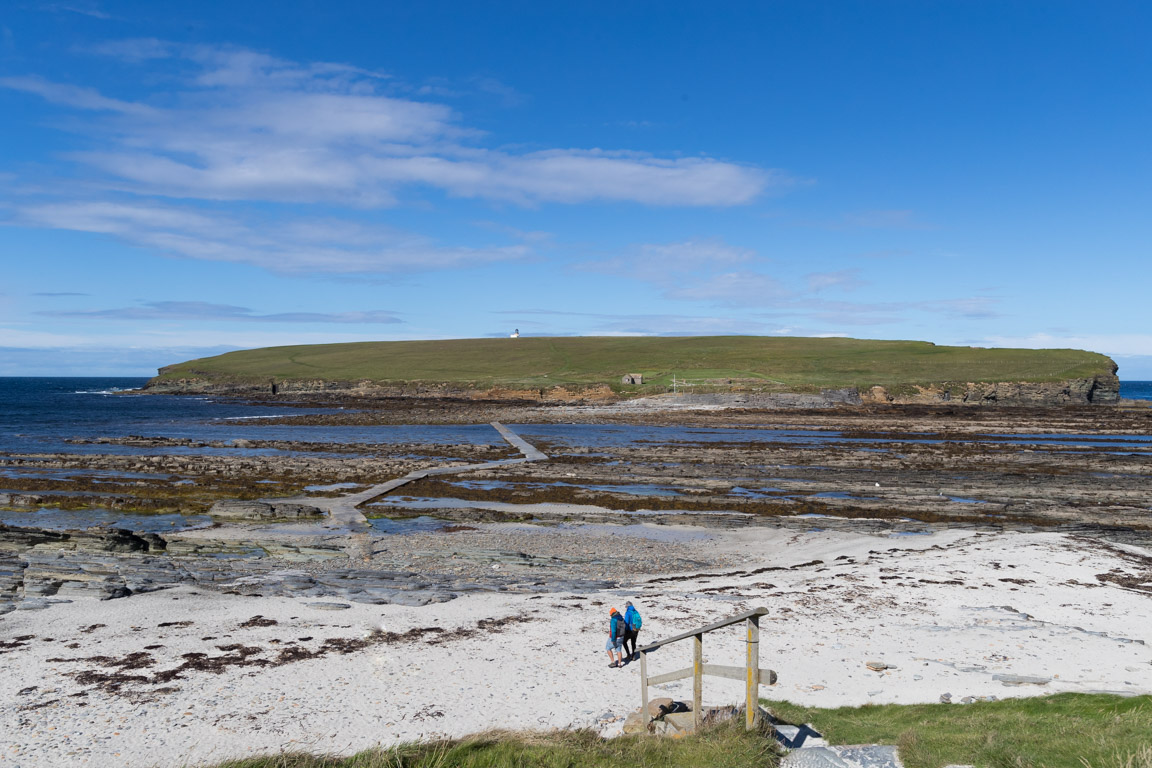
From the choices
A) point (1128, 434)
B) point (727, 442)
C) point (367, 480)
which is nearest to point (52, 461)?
point (367, 480)

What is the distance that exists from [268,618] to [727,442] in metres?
50.9

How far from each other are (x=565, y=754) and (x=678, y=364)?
14001 cm

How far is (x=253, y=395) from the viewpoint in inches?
6102

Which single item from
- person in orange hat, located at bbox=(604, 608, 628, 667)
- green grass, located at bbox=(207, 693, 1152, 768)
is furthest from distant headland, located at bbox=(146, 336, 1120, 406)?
green grass, located at bbox=(207, 693, 1152, 768)

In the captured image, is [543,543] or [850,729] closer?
[850,729]

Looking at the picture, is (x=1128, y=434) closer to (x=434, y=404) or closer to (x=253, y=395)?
(x=434, y=404)

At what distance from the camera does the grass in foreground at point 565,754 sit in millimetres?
9203

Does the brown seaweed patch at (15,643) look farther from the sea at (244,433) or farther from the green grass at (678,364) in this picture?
the green grass at (678,364)

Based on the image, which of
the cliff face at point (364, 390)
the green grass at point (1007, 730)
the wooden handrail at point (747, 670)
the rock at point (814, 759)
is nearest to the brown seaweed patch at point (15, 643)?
the wooden handrail at point (747, 670)

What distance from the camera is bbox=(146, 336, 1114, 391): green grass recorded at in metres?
127

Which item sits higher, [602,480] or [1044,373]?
[1044,373]

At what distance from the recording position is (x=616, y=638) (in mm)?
13984

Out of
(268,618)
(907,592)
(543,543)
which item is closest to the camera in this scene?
(268,618)

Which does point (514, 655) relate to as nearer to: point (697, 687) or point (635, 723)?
point (635, 723)
